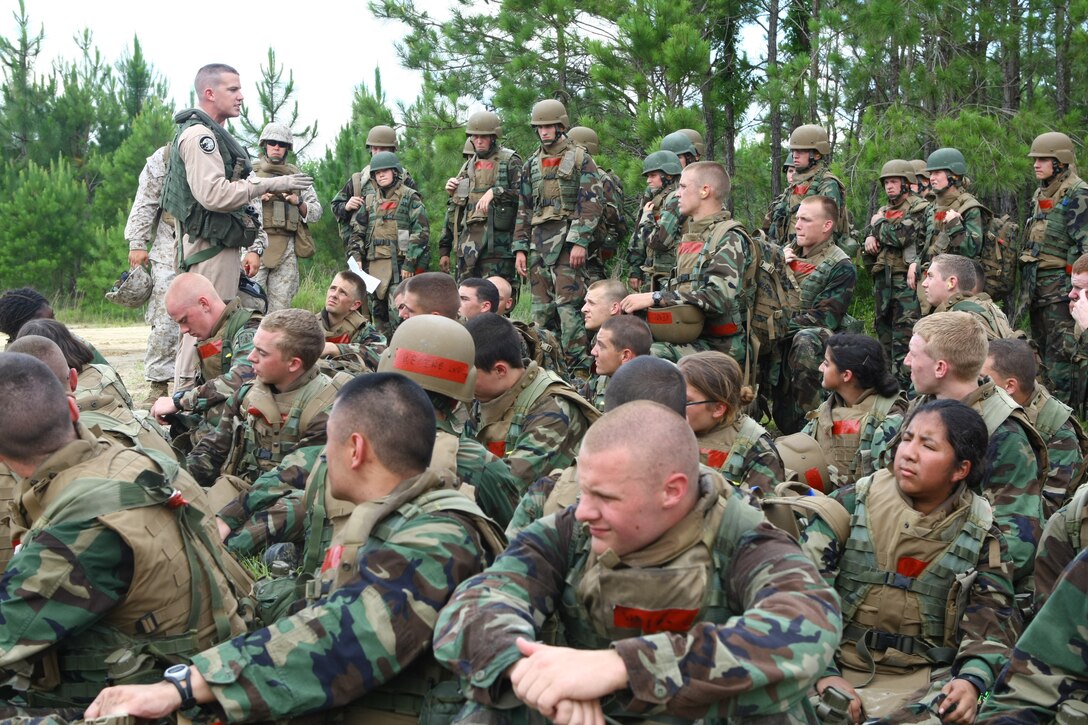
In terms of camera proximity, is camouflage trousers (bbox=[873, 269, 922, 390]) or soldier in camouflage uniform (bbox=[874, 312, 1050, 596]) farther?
camouflage trousers (bbox=[873, 269, 922, 390])

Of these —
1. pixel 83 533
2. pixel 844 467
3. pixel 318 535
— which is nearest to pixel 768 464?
pixel 844 467

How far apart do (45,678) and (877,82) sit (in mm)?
10140

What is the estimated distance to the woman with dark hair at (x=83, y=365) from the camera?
5723 mm

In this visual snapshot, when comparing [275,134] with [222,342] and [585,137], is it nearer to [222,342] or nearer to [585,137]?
[585,137]

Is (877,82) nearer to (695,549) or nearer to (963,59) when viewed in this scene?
(963,59)

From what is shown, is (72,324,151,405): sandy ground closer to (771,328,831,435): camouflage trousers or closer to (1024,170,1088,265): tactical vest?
(771,328,831,435): camouflage trousers

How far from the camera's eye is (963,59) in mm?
10695

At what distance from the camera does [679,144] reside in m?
10.6

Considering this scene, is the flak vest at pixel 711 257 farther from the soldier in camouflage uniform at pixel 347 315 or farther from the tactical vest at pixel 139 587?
the tactical vest at pixel 139 587

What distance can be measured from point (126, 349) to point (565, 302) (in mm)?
6757

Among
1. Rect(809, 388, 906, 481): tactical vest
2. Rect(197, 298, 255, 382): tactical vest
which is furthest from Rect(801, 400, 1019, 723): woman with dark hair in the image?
Rect(197, 298, 255, 382): tactical vest

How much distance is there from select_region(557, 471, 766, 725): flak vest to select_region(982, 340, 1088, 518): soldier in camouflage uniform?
3.40 m

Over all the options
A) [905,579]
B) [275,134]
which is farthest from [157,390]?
[905,579]

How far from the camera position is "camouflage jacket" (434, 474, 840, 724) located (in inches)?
95.9
